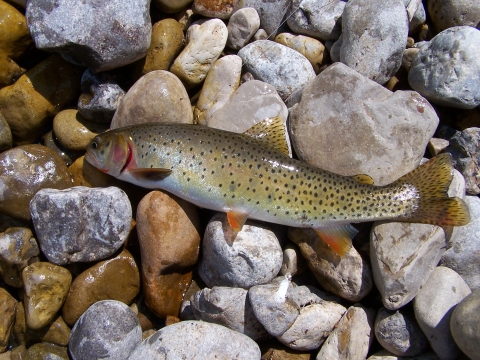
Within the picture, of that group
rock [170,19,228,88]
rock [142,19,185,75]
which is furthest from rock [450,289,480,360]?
rock [142,19,185,75]

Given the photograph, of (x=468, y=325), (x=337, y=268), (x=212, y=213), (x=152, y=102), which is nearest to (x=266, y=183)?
(x=212, y=213)

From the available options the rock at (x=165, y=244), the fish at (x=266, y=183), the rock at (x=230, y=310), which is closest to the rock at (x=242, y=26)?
the fish at (x=266, y=183)

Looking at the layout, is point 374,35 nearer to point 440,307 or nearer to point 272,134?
point 272,134

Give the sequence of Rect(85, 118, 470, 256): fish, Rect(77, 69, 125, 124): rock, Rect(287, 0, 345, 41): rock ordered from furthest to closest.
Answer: Rect(287, 0, 345, 41): rock
Rect(77, 69, 125, 124): rock
Rect(85, 118, 470, 256): fish

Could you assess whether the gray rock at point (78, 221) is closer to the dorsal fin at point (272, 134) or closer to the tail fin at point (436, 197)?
the dorsal fin at point (272, 134)

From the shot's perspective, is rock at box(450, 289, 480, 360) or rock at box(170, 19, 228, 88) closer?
rock at box(450, 289, 480, 360)

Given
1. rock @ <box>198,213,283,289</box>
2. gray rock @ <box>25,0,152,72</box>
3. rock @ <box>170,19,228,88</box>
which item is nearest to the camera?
A: rock @ <box>198,213,283,289</box>

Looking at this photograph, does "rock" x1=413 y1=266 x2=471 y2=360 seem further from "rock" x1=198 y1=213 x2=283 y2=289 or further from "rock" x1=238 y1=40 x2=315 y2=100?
"rock" x1=238 y1=40 x2=315 y2=100

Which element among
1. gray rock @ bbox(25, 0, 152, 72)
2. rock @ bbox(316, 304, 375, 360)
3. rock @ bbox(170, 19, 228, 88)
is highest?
gray rock @ bbox(25, 0, 152, 72)
